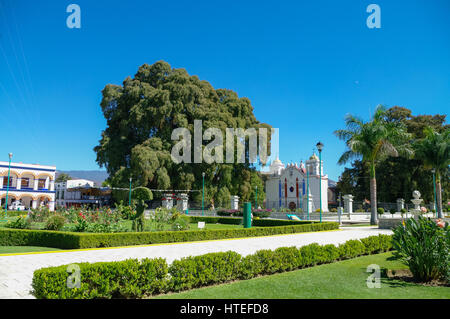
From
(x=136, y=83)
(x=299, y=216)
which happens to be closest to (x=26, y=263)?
(x=299, y=216)

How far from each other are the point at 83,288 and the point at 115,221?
904 centimetres

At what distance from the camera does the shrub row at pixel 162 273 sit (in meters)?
4.59

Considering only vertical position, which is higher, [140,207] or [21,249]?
[140,207]

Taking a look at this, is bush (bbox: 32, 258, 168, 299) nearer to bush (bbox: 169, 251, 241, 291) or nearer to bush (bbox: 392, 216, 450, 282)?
bush (bbox: 169, 251, 241, 291)

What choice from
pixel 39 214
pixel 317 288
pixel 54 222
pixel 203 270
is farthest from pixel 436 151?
pixel 39 214

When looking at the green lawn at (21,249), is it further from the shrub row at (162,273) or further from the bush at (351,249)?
the bush at (351,249)

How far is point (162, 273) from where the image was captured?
18.5 feet

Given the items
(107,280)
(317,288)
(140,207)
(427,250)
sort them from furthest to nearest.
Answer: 1. (140,207)
2. (427,250)
3. (317,288)
4. (107,280)

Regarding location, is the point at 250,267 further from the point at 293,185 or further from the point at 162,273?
the point at 293,185

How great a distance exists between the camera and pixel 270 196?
5328 centimetres

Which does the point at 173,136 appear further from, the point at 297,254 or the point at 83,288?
the point at 83,288


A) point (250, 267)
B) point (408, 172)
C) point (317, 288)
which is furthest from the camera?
point (408, 172)

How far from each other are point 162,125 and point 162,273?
3014 cm

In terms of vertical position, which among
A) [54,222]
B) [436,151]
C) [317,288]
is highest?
[436,151]
